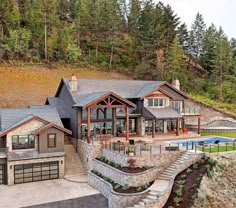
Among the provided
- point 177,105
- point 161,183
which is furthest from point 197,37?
point 161,183

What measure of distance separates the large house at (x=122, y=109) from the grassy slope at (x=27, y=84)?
279 inches

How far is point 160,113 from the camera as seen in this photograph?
84.5ft

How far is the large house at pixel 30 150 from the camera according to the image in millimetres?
18234

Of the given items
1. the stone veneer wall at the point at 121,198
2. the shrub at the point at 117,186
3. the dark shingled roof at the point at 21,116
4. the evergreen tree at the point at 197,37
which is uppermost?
the evergreen tree at the point at 197,37

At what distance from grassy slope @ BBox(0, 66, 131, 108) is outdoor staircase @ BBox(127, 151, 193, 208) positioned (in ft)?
72.5

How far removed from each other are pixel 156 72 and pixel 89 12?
64.2 feet

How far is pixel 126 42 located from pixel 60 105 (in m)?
25.8

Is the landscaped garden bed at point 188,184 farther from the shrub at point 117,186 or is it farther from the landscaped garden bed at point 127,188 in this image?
the shrub at point 117,186

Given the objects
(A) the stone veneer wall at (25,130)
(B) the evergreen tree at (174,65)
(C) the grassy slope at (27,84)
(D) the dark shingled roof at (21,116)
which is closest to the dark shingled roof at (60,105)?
(D) the dark shingled roof at (21,116)

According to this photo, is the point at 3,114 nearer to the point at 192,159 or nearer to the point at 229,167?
the point at 192,159

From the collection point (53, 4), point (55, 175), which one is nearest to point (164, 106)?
point (55, 175)

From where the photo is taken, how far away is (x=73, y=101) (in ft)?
78.9

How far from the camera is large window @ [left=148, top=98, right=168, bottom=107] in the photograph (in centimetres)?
2672

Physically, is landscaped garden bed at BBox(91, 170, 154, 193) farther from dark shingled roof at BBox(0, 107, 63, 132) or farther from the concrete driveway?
dark shingled roof at BBox(0, 107, 63, 132)
